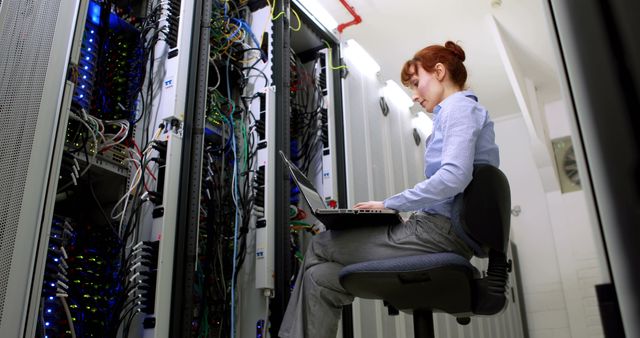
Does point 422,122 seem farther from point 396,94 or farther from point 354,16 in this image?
point 354,16

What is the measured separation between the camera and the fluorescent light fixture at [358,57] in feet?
11.8

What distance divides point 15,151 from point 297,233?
171cm

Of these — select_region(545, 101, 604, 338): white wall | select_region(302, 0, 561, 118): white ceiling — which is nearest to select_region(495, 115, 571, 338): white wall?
select_region(545, 101, 604, 338): white wall

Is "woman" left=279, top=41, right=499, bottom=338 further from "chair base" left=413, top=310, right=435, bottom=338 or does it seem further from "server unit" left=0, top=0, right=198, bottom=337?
"server unit" left=0, top=0, right=198, bottom=337

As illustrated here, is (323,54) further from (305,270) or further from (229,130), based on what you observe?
(305,270)

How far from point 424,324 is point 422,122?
3.08 metres

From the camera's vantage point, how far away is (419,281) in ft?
4.76

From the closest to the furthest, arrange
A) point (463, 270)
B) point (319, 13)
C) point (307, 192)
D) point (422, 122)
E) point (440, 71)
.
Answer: point (463, 270) < point (307, 192) < point (440, 71) < point (319, 13) < point (422, 122)

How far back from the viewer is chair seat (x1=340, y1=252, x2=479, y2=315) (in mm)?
1417

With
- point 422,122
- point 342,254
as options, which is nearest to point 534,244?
point 422,122

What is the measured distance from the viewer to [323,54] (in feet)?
11.4

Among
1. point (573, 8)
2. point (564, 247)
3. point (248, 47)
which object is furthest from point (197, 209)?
point (564, 247)

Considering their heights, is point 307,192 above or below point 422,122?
below

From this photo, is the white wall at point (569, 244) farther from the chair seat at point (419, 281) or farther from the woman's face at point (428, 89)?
the chair seat at point (419, 281)
